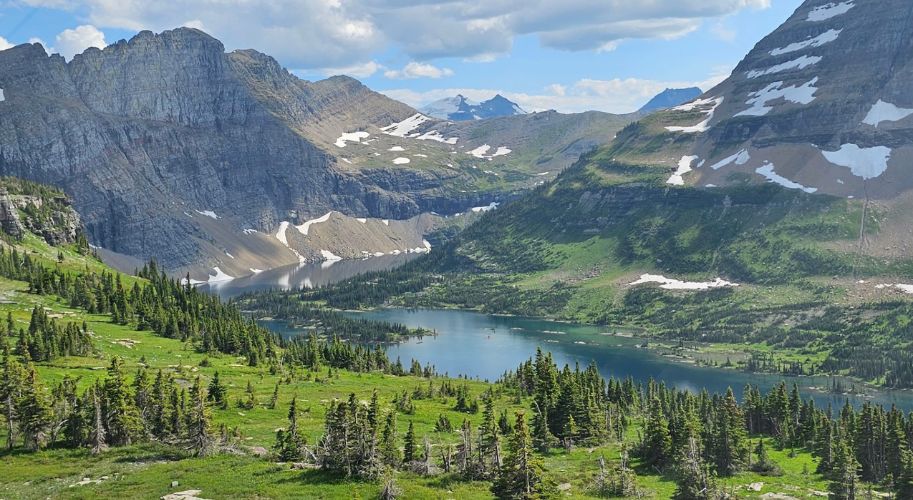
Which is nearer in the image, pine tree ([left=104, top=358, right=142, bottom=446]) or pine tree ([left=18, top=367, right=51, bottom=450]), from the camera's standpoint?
pine tree ([left=18, top=367, right=51, bottom=450])

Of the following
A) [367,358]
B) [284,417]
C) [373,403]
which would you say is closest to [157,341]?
[367,358]

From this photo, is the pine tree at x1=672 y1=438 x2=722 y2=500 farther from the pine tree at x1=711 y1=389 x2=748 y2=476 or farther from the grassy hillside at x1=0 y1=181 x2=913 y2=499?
the pine tree at x1=711 y1=389 x2=748 y2=476

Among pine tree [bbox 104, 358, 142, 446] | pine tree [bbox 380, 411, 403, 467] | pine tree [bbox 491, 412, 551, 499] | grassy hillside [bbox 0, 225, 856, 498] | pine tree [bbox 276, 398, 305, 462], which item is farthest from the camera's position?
pine tree [bbox 104, 358, 142, 446]

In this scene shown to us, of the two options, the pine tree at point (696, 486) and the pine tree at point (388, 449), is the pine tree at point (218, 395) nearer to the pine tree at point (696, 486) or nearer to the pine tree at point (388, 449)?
the pine tree at point (388, 449)

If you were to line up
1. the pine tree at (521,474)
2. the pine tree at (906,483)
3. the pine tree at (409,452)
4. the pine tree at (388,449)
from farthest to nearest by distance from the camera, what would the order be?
the pine tree at (906,483), the pine tree at (409,452), the pine tree at (388,449), the pine tree at (521,474)

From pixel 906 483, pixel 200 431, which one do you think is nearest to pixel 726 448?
pixel 906 483

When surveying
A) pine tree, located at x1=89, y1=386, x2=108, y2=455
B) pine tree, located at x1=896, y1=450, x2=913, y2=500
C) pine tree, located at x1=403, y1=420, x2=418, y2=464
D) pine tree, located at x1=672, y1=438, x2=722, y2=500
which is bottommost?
pine tree, located at x1=896, y1=450, x2=913, y2=500

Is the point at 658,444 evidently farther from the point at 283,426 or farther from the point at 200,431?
the point at 200,431

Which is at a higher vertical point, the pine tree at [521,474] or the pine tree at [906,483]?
the pine tree at [521,474]

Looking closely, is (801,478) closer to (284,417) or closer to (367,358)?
(284,417)

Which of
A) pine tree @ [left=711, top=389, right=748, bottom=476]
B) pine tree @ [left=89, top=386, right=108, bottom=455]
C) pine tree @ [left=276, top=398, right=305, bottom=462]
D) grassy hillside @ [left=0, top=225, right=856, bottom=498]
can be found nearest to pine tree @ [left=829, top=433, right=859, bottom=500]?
grassy hillside @ [left=0, top=225, right=856, bottom=498]

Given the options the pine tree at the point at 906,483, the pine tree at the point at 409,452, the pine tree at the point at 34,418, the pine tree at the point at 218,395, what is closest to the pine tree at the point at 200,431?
the pine tree at the point at 34,418

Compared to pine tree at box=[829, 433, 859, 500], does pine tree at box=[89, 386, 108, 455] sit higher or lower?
higher

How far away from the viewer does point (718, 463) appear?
81.3 metres
